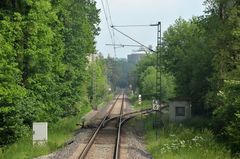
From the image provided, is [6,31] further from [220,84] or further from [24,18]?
[220,84]

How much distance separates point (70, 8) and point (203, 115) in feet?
50.6

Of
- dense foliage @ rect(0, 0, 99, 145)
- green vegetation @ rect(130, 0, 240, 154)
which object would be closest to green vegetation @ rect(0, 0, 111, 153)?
dense foliage @ rect(0, 0, 99, 145)

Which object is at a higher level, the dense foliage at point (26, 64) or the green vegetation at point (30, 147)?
the dense foliage at point (26, 64)

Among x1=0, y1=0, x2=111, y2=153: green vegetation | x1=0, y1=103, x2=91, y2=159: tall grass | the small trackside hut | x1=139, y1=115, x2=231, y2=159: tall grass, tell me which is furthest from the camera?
the small trackside hut

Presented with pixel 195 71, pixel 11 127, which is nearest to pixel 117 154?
pixel 11 127

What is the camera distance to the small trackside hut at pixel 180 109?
140 feet

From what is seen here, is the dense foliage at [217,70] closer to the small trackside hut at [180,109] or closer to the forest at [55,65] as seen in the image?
the forest at [55,65]

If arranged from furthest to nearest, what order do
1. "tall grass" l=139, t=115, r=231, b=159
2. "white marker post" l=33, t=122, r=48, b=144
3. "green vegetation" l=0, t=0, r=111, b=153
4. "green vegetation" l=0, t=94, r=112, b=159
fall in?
"white marker post" l=33, t=122, r=48, b=144, "green vegetation" l=0, t=0, r=111, b=153, "green vegetation" l=0, t=94, r=112, b=159, "tall grass" l=139, t=115, r=231, b=159

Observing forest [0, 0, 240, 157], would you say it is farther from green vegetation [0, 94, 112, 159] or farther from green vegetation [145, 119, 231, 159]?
green vegetation [0, 94, 112, 159]

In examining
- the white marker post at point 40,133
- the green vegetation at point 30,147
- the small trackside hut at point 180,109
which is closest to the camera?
the green vegetation at point 30,147

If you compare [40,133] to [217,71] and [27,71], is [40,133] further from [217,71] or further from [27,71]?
[217,71]

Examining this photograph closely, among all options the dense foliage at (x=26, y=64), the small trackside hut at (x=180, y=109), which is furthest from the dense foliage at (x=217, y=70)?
the dense foliage at (x=26, y=64)

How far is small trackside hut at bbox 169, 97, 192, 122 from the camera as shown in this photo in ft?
140

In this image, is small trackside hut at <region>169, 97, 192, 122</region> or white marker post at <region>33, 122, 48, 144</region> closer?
white marker post at <region>33, 122, 48, 144</region>
